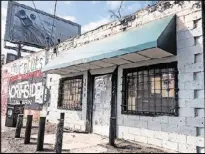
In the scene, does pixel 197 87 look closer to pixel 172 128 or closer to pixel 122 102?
pixel 172 128

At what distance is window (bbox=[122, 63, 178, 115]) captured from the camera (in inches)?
292

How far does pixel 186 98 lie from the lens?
6859 millimetres

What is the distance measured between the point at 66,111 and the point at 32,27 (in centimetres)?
1196

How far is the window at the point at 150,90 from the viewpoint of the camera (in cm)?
741

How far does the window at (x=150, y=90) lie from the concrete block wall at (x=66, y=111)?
2440 mm

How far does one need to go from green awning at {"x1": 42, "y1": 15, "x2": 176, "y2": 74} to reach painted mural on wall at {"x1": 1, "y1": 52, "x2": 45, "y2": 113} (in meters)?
4.87

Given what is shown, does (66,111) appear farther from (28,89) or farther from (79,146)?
(28,89)

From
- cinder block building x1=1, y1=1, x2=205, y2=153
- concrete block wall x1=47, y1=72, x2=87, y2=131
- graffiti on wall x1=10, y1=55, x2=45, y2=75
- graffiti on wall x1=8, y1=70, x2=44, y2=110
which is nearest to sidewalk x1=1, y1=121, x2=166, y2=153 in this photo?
cinder block building x1=1, y1=1, x2=205, y2=153

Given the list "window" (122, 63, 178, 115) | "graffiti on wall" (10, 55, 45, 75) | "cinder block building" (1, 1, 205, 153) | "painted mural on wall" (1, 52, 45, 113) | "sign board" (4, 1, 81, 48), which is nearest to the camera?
"cinder block building" (1, 1, 205, 153)

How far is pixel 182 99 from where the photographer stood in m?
6.96

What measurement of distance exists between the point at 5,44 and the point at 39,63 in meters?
8.25

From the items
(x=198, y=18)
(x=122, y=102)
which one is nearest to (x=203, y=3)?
(x=198, y=18)

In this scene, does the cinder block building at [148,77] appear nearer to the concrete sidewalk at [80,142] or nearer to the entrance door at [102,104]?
the entrance door at [102,104]

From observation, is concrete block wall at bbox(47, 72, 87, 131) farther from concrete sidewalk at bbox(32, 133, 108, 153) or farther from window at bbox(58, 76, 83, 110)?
concrete sidewalk at bbox(32, 133, 108, 153)
